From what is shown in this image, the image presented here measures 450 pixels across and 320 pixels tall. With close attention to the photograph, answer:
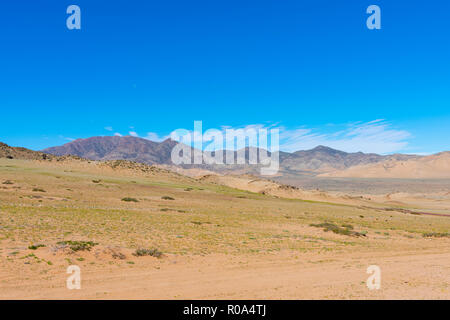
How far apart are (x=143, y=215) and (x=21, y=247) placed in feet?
45.3

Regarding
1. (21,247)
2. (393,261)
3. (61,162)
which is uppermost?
(61,162)

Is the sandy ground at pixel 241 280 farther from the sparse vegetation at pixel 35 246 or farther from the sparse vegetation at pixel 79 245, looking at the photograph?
the sparse vegetation at pixel 35 246

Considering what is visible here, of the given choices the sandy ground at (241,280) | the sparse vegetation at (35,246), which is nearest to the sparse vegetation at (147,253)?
the sandy ground at (241,280)

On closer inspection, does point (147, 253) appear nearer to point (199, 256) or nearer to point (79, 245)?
point (199, 256)

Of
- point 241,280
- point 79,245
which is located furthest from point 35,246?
point 241,280

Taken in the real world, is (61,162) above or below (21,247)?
above

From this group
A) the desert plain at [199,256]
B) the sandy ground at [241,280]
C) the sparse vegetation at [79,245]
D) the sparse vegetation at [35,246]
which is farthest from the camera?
the sparse vegetation at [79,245]

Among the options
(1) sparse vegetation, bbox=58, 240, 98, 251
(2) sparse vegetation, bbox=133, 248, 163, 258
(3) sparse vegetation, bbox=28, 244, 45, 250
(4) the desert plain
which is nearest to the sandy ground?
(4) the desert plain

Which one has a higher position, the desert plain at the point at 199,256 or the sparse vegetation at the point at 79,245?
the sparse vegetation at the point at 79,245

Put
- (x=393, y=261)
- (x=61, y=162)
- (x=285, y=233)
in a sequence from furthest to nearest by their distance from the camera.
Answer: (x=61, y=162), (x=285, y=233), (x=393, y=261)
